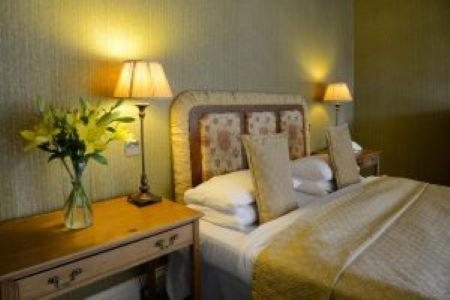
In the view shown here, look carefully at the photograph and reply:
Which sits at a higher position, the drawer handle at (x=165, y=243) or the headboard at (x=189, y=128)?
the headboard at (x=189, y=128)

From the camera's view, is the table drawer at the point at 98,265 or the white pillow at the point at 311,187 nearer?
the table drawer at the point at 98,265

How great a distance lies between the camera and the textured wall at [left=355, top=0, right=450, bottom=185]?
12.8ft

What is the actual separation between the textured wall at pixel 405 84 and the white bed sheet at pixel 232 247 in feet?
8.85

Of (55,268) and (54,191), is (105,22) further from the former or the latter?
(55,268)

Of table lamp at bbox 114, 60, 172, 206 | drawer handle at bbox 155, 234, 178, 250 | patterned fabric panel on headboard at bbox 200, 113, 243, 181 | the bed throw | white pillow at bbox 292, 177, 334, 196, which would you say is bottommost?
the bed throw

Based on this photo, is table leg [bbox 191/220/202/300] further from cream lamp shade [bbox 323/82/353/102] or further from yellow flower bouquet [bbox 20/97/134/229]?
cream lamp shade [bbox 323/82/353/102]

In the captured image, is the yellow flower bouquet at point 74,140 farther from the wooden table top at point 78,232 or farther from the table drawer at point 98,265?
the table drawer at point 98,265

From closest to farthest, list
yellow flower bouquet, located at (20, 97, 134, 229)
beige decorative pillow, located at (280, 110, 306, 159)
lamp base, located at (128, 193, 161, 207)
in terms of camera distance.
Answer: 1. yellow flower bouquet, located at (20, 97, 134, 229)
2. lamp base, located at (128, 193, 161, 207)
3. beige decorative pillow, located at (280, 110, 306, 159)

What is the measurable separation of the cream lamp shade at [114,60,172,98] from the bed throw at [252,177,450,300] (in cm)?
93

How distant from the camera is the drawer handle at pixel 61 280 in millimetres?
1189

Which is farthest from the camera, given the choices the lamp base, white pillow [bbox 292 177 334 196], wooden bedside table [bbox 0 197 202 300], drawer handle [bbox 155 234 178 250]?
white pillow [bbox 292 177 334 196]

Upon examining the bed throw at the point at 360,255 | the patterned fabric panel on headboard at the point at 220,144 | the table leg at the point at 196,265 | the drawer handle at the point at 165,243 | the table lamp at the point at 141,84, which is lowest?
the table leg at the point at 196,265

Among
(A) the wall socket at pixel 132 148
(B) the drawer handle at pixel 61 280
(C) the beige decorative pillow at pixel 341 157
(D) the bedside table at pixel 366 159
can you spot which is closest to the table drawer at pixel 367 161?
(D) the bedside table at pixel 366 159

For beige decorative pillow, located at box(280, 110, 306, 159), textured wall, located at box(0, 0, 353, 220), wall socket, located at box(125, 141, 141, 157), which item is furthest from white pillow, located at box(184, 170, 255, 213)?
beige decorative pillow, located at box(280, 110, 306, 159)
